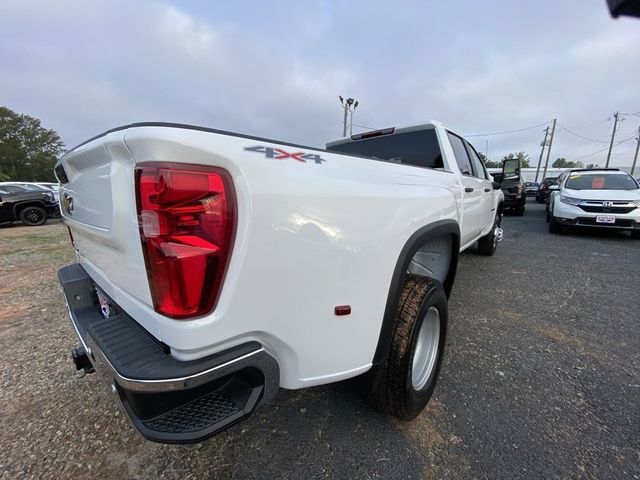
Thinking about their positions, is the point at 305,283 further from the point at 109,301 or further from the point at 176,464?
the point at 176,464

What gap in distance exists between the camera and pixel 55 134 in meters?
50.2

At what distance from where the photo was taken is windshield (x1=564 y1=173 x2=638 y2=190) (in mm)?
7477

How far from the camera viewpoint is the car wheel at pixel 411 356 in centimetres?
160

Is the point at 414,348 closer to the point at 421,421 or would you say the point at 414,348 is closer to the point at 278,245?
the point at 421,421

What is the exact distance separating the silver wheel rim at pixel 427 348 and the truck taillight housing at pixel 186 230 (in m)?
1.41

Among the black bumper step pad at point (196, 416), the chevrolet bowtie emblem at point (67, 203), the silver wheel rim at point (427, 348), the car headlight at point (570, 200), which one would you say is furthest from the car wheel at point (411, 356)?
the car headlight at point (570, 200)

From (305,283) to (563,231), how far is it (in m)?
9.66

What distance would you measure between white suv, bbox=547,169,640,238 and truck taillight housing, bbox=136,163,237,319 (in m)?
8.90

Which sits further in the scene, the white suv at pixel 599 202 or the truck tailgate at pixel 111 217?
the white suv at pixel 599 202

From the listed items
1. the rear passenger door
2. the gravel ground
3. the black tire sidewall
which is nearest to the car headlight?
the gravel ground

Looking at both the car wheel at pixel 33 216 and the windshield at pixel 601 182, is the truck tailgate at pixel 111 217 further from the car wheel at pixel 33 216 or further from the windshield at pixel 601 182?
the car wheel at pixel 33 216

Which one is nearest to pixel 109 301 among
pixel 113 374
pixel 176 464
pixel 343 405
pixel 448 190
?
pixel 113 374

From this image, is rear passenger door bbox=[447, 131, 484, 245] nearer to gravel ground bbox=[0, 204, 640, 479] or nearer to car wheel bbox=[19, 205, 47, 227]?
gravel ground bbox=[0, 204, 640, 479]

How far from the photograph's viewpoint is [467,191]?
295cm
